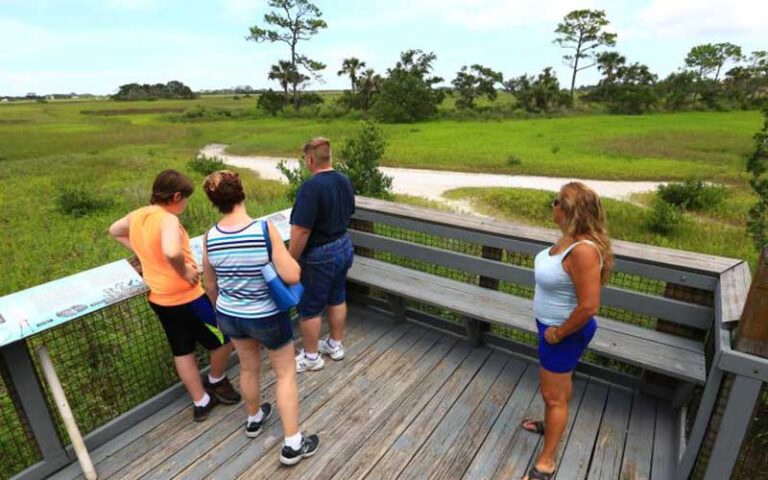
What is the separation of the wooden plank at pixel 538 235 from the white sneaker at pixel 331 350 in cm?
118

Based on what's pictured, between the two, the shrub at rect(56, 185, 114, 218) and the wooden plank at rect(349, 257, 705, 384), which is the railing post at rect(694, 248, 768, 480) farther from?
the shrub at rect(56, 185, 114, 218)

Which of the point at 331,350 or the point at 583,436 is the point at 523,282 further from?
the point at 331,350

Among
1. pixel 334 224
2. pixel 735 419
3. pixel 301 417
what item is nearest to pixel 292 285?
pixel 334 224

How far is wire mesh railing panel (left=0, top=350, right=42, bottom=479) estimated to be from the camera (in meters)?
2.21

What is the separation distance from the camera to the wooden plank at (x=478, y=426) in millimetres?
2443

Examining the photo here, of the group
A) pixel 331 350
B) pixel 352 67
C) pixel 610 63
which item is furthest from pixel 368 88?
pixel 331 350

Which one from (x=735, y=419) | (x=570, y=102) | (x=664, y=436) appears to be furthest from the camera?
(x=570, y=102)

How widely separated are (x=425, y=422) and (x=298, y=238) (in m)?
1.40

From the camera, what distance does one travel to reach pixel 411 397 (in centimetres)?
301

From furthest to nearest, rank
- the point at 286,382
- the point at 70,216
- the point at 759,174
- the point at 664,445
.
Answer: the point at 70,216 → the point at 759,174 → the point at 664,445 → the point at 286,382

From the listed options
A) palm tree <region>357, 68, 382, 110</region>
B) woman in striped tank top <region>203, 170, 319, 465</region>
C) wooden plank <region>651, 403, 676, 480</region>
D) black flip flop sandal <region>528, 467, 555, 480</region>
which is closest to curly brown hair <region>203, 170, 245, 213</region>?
woman in striped tank top <region>203, 170, 319, 465</region>

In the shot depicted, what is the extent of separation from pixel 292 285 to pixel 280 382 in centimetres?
59

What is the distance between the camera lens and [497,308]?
321 centimetres

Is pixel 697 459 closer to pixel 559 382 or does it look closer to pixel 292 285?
pixel 559 382
